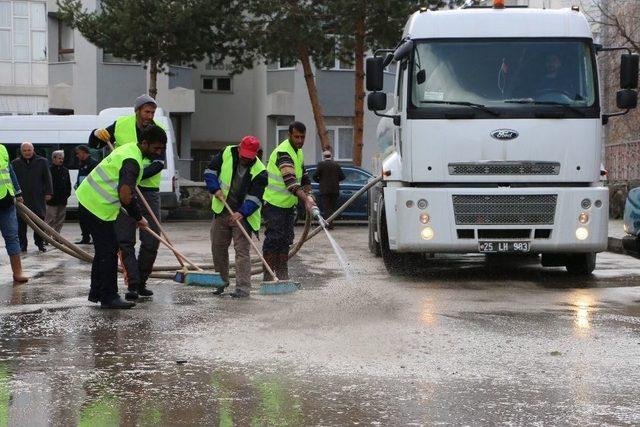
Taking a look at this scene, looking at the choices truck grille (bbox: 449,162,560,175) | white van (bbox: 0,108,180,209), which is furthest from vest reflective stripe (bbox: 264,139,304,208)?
white van (bbox: 0,108,180,209)

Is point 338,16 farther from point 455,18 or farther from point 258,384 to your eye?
point 258,384

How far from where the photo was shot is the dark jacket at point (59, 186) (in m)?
21.8

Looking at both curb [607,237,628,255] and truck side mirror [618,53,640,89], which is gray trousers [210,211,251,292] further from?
curb [607,237,628,255]

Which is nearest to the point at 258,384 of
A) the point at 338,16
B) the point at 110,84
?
the point at 338,16

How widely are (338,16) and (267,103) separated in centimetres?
1115

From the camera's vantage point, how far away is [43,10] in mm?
55844

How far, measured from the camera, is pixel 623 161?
30.9 m

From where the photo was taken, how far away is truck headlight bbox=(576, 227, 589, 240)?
14008 millimetres

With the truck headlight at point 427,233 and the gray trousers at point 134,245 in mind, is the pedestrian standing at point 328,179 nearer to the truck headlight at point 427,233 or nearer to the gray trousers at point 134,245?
the truck headlight at point 427,233

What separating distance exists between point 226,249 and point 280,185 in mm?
1001

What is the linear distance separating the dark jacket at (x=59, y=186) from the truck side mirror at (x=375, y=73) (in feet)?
29.2

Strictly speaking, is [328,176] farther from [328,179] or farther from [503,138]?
[503,138]

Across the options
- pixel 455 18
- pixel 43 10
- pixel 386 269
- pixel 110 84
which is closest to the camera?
pixel 455 18

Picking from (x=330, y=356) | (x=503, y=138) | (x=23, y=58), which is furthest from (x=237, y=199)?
(x=23, y=58)
